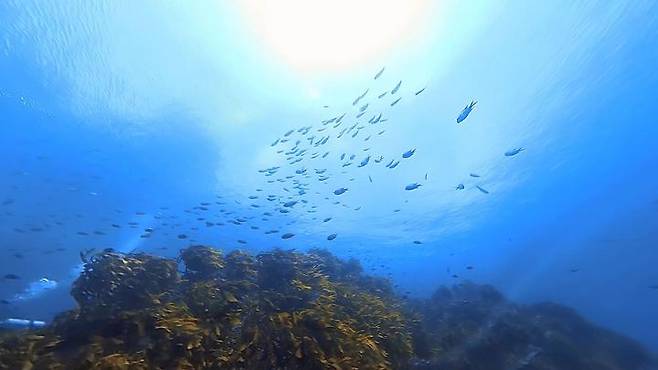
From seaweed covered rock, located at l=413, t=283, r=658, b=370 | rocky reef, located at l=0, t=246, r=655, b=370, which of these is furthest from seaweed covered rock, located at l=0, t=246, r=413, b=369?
seaweed covered rock, located at l=413, t=283, r=658, b=370

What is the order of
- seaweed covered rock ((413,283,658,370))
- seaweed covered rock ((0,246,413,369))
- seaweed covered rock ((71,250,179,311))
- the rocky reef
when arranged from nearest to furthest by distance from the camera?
seaweed covered rock ((0,246,413,369)) < the rocky reef < seaweed covered rock ((71,250,179,311)) < seaweed covered rock ((413,283,658,370))

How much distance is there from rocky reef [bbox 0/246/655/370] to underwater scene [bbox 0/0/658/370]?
0.16 ft

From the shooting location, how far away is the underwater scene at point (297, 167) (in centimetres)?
711

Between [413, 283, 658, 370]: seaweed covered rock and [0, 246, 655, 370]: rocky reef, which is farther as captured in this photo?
[413, 283, 658, 370]: seaweed covered rock

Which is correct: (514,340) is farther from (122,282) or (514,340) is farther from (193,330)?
(122,282)

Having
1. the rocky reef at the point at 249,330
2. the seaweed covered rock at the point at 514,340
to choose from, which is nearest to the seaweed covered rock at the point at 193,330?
the rocky reef at the point at 249,330

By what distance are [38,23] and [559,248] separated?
3413 inches

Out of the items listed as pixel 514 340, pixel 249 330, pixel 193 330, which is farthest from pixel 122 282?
pixel 514 340

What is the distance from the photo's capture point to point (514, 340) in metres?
11.8

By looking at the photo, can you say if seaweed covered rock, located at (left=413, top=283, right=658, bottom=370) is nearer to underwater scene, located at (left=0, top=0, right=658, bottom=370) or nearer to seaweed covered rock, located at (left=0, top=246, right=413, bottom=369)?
underwater scene, located at (left=0, top=0, right=658, bottom=370)

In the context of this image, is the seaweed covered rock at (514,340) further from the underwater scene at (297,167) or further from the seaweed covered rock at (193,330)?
the seaweed covered rock at (193,330)

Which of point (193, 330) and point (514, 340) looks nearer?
point (193, 330)

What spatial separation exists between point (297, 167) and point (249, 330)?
26239 millimetres

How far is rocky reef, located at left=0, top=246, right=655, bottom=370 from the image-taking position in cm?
568
